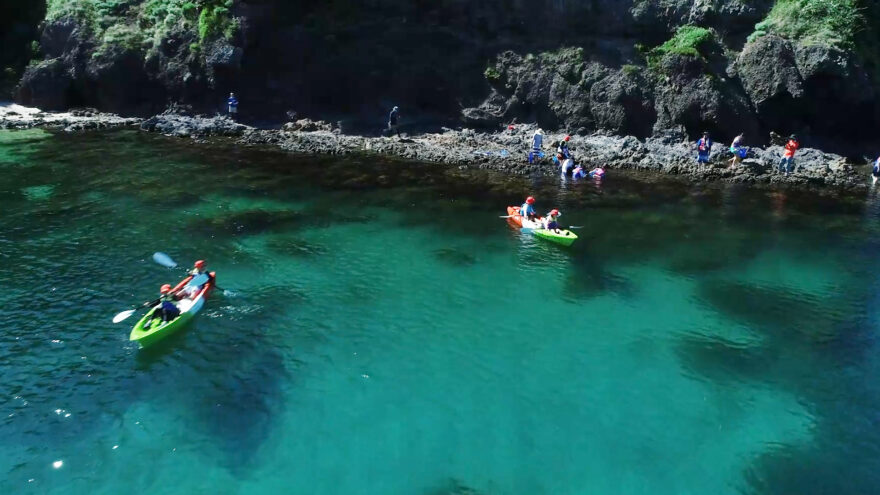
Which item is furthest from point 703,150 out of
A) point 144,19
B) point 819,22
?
point 144,19

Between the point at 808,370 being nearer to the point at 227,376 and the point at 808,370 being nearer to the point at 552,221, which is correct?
the point at 552,221

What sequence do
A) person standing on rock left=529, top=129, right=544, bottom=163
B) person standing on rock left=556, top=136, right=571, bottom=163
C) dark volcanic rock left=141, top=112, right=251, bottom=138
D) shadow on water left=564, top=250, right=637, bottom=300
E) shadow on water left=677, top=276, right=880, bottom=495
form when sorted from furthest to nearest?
dark volcanic rock left=141, top=112, right=251, bottom=138 < person standing on rock left=529, top=129, right=544, bottom=163 < person standing on rock left=556, top=136, right=571, bottom=163 < shadow on water left=564, top=250, right=637, bottom=300 < shadow on water left=677, top=276, right=880, bottom=495

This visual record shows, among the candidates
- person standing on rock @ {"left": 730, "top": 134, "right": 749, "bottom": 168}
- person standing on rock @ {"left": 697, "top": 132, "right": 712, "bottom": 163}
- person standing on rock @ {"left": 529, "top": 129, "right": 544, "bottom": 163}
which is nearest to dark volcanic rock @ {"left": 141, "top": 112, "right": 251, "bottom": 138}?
person standing on rock @ {"left": 529, "top": 129, "right": 544, "bottom": 163}

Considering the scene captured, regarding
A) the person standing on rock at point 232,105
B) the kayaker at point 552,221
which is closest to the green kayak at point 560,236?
the kayaker at point 552,221

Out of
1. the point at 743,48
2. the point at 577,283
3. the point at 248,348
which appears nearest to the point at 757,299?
the point at 577,283

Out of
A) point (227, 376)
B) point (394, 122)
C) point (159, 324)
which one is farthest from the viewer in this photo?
point (394, 122)

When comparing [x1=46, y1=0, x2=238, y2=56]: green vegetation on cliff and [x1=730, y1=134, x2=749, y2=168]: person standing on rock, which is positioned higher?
[x1=46, y1=0, x2=238, y2=56]: green vegetation on cliff

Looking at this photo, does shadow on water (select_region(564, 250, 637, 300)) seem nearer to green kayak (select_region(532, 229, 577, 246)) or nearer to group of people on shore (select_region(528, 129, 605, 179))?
green kayak (select_region(532, 229, 577, 246))
